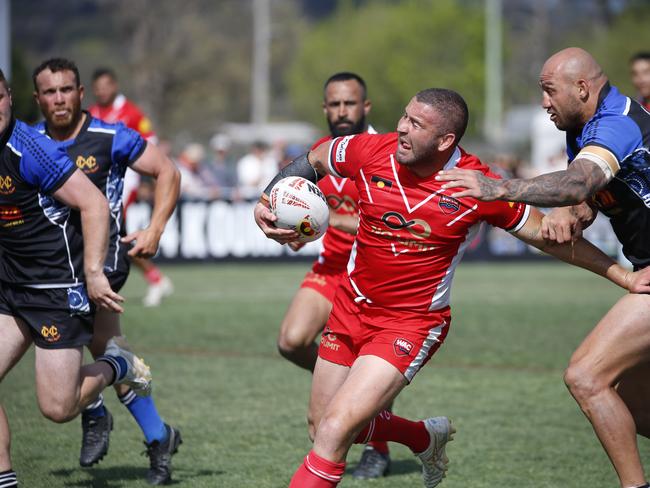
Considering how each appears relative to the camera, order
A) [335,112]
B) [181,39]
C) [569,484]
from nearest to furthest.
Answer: [569,484] → [335,112] → [181,39]

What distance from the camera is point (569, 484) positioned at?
6559 mm

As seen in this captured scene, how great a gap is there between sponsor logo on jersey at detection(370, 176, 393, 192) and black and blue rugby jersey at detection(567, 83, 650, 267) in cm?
99

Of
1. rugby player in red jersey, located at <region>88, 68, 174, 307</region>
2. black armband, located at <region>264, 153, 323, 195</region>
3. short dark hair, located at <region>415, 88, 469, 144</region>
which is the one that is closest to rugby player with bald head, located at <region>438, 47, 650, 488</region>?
short dark hair, located at <region>415, 88, 469, 144</region>

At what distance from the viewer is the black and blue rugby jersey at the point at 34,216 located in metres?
5.67

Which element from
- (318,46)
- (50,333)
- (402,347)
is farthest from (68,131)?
(318,46)

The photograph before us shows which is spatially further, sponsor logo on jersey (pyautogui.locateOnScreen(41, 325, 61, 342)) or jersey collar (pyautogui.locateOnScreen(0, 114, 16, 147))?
sponsor logo on jersey (pyautogui.locateOnScreen(41, 325, 61, 342))

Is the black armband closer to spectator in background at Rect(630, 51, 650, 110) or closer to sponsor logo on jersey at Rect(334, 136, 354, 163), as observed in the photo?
sponsor logo on jersey at Rect(334, 136, 354, 163)

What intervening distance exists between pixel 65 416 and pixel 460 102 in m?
2.77

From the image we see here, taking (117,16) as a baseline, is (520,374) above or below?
below

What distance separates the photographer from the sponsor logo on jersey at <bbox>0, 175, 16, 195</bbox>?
5.73m

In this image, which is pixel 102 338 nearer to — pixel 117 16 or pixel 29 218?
pixel 29 218

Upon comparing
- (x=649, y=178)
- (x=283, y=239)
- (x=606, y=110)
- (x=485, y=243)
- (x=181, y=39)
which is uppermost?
(x=181, y=39)

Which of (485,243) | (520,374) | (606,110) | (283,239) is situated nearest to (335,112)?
(283,239)

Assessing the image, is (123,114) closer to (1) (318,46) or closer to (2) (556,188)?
(2) (556,188)
